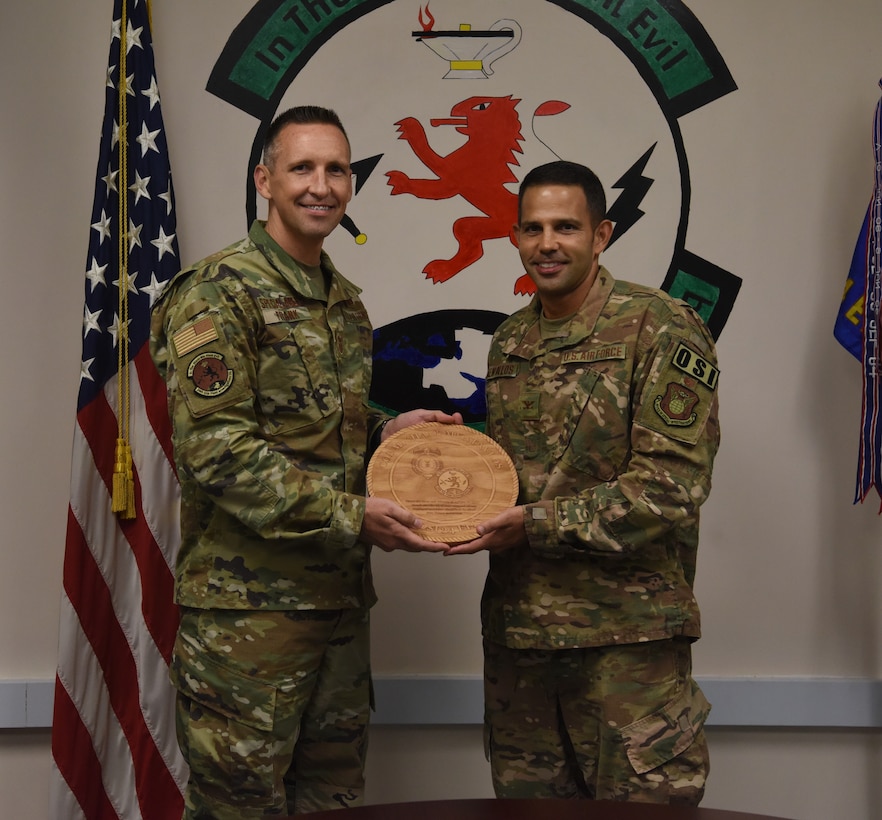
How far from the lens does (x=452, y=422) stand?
86.4 inches

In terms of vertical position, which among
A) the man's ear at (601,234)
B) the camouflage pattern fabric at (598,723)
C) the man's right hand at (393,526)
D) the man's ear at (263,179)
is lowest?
the camouflage pattern fabric at (598,723)

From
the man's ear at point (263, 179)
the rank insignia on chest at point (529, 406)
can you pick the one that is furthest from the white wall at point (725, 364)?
the rank insignia on chest at point (529, 406)

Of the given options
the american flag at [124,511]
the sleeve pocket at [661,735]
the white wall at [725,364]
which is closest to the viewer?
the sleeve pocket at [661,735]

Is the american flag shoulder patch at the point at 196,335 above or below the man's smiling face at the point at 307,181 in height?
below

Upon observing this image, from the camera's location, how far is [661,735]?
195 cm

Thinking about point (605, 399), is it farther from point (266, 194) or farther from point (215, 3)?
point (215, 3)

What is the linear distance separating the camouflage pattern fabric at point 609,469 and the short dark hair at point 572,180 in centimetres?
17

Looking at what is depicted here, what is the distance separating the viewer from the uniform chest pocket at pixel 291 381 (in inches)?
79.7

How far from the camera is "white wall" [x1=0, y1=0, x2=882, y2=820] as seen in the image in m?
2.89

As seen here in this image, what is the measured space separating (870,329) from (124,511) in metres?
2.19

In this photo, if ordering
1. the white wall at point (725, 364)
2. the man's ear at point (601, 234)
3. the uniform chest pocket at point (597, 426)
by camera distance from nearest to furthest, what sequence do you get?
the uniform chest pocket at point (597, 426) → the man's ear at point (601, 234) → the white wall at point (725, 364)

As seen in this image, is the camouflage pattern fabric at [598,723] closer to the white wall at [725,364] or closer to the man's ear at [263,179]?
the white wall at [725,364]

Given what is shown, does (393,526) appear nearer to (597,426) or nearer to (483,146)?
(597,426)

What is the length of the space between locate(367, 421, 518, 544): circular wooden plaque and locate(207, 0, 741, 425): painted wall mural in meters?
0.83
